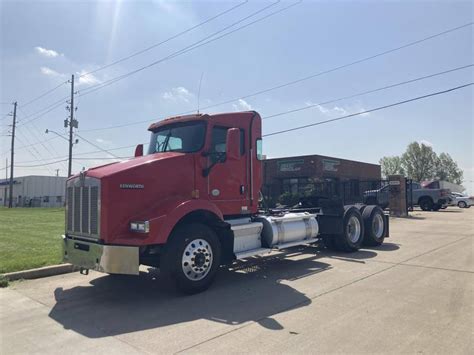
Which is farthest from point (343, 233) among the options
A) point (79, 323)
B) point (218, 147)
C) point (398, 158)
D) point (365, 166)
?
point (398, 158)

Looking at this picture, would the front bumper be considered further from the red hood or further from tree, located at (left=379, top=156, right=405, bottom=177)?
tree, located at (left=379, top=156, right=405, bottom=177)

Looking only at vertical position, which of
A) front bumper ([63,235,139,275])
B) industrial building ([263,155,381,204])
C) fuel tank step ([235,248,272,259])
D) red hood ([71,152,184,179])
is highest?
industrial building ([263,155,381,204])

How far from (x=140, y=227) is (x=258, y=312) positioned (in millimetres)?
2143

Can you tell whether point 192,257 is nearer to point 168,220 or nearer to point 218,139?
point 168,220

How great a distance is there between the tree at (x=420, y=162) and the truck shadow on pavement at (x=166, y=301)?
8155cm

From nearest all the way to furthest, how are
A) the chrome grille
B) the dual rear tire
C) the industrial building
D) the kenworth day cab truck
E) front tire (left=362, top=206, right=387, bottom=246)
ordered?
1. the kenworth day cab truck
2. the chrome grille
3. the dual rear tire
4. front tire (left=362, top=206, right=387, bottom=246)
5. the industrial building

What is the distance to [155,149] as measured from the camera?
7883 millimetres

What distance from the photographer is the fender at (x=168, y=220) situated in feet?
19.6

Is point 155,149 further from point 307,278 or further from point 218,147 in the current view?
point 307,278

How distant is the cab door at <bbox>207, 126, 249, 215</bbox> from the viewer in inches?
292

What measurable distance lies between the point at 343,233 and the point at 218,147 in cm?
460

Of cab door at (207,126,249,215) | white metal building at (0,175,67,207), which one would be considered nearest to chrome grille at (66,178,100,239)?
cab door at (207,126,249,215)

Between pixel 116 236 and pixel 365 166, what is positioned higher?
pixel 365 166

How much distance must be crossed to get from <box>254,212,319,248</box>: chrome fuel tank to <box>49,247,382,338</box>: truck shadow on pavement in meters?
0.66
